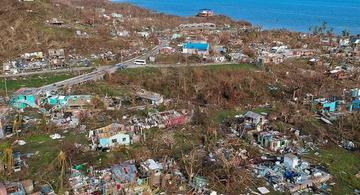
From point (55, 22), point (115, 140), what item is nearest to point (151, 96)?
point (115, 140)

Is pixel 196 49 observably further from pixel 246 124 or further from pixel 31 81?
pixel 246 124

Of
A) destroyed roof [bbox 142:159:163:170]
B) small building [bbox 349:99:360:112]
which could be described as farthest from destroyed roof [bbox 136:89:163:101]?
small building [bbox 349:99:360:112]

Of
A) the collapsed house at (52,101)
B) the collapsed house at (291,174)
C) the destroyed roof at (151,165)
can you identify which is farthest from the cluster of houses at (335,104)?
the collapsed house at (52,101)

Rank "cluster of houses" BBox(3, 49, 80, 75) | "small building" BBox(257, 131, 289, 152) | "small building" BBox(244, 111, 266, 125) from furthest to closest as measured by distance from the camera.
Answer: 1. "cluster of houses" BBox(3, 49, 80, 75)
2. "small building" BBox(244, 111, 266, 125)
3. "small building" BBox(257, 131, 289, 152)

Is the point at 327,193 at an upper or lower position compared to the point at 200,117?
lower

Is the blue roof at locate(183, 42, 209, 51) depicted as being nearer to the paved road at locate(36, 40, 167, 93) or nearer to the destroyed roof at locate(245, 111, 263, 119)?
the paved road at locate(36, 40, 167, 93)

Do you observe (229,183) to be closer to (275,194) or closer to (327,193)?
(275,194)

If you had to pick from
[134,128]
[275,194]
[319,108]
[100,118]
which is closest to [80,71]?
[100,118]

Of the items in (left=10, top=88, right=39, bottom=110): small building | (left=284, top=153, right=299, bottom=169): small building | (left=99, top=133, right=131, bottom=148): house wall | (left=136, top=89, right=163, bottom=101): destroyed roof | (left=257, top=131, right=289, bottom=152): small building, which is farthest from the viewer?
(left=136, top=89, right=163, bottom=101): destroyed roof
